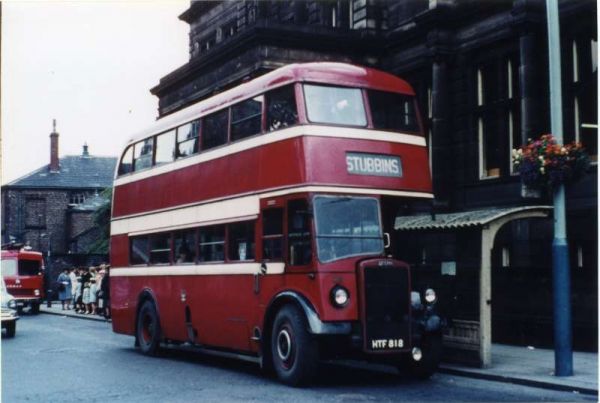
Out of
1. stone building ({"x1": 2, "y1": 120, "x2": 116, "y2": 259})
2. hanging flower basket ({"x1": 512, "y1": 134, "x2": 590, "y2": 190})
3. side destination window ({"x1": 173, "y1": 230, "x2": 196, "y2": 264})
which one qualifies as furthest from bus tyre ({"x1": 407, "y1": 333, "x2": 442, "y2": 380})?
stone building ({"x1": 2, "y1": 120, "x2": 116, "y2": 259})

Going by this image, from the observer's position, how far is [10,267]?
35.8m

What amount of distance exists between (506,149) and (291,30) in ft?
24.0

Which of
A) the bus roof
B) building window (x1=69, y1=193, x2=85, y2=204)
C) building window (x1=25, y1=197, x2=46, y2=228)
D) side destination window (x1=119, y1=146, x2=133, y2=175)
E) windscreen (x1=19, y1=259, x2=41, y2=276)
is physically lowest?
windscreen (x1=19, y1=259, x2=41, y2=276)

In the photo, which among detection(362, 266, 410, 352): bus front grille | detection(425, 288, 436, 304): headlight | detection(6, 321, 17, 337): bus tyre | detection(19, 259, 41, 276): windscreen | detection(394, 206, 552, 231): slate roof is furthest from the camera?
detection(19, 259, 41, 276): windscreen

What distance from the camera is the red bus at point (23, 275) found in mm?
35469

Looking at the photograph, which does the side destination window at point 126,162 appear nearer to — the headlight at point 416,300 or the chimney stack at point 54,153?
the headlight at point 416,300

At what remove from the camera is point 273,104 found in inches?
528

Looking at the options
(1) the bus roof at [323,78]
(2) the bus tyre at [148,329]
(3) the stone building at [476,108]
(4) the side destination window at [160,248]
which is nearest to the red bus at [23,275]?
(3) the stone building at [476,108]

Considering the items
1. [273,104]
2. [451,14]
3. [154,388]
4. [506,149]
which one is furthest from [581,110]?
[154,388]

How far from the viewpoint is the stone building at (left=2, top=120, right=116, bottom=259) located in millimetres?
62781

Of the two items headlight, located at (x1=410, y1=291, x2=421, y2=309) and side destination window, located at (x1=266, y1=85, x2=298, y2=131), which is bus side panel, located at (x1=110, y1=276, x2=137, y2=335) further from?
headlight, located at (x1=410, y1=291, x2=421, y2=309)

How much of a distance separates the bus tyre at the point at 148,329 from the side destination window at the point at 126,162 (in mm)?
2943

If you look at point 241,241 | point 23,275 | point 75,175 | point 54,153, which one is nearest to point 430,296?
point 241,241

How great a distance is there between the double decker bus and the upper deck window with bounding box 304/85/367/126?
0.02 m
